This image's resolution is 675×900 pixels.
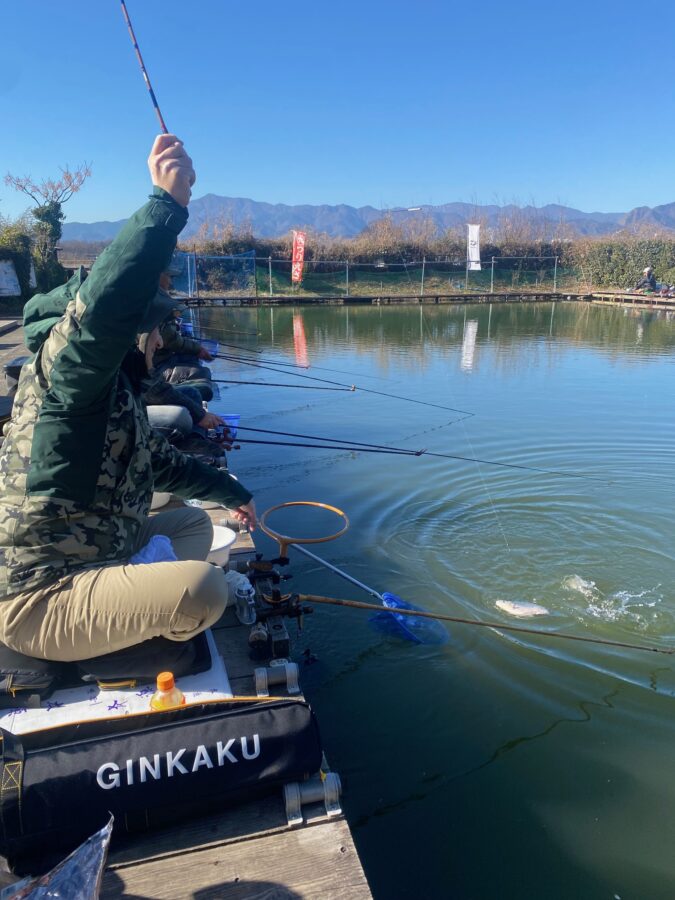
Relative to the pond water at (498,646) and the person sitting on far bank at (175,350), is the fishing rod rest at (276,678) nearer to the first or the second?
the pond water at (498,646)

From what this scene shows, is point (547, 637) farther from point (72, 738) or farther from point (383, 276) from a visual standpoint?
point (383, 276)

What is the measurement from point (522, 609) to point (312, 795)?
249 centimetres

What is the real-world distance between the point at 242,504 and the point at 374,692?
134 cm

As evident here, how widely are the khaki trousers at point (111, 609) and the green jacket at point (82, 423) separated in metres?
0.07

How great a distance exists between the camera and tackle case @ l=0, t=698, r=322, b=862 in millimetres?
1709

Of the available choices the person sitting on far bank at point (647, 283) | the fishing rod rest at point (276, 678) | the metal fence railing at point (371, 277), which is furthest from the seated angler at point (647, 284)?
the fishing rod rest at point (276, 678)

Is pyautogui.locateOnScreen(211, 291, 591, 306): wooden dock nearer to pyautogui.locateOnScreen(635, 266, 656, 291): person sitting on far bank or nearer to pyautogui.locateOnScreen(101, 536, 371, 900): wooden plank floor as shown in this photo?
pyautogui.locateOnScreen(635, 266, 656, 291): person sitting on far bank

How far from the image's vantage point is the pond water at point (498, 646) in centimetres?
252

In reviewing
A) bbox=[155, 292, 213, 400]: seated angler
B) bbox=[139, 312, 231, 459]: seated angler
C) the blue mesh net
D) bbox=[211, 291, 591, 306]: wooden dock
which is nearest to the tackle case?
the blue mesh net

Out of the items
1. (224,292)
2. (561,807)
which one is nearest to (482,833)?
(561,807)

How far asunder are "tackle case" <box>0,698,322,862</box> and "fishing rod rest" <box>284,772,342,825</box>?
30 millimetres

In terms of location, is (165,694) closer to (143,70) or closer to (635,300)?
(143,70)

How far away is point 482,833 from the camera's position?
2555 millimetres

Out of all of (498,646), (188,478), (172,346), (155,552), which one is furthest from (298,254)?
(155,552)
